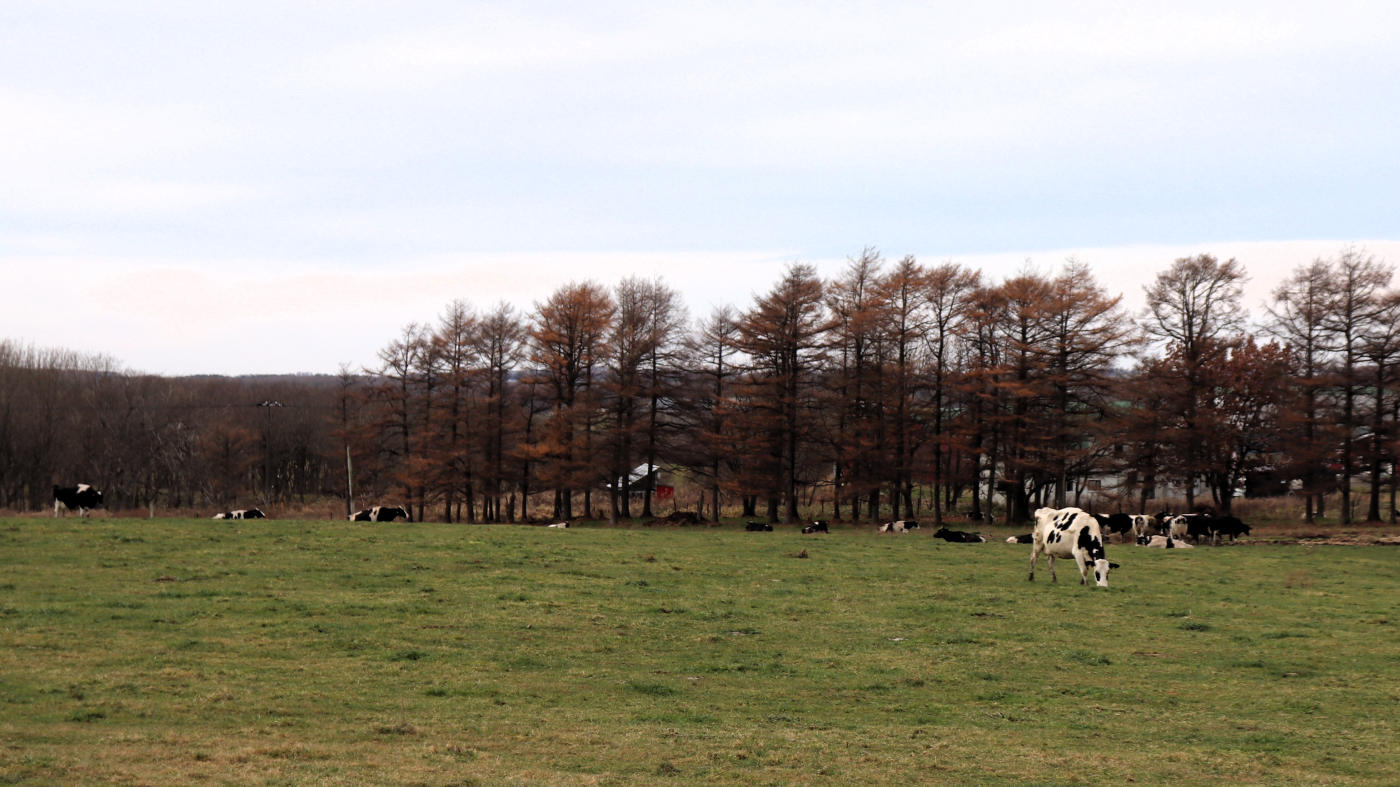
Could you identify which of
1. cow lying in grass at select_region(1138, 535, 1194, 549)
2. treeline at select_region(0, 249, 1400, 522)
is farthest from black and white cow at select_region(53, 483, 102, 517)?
cow lying in grass at select_region(1138, 535, 1194, 549)

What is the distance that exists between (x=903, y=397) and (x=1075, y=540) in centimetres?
3035

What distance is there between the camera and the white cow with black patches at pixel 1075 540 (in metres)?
24.5

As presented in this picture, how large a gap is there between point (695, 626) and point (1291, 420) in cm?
4573

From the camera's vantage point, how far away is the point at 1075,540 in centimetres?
2484

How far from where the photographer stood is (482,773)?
332 inches

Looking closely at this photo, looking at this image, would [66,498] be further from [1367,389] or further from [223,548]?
[1367,389]

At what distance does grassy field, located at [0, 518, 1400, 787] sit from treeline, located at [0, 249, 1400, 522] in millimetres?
26300

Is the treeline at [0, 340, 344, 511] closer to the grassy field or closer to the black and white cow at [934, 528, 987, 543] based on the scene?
the black and white cow at [934, 528, 987, 543]

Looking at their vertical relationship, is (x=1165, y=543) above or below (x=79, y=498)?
below

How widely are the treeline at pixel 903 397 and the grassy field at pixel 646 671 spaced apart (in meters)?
26.3

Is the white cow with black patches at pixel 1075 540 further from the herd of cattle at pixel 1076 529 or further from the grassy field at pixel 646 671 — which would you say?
the grassy field at pixel 646 671

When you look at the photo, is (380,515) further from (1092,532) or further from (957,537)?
(1092,532)

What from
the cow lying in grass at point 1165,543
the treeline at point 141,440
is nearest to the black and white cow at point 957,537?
the cow lying in grass at point 1165,543

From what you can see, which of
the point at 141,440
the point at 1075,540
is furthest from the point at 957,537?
the point at 141,440
